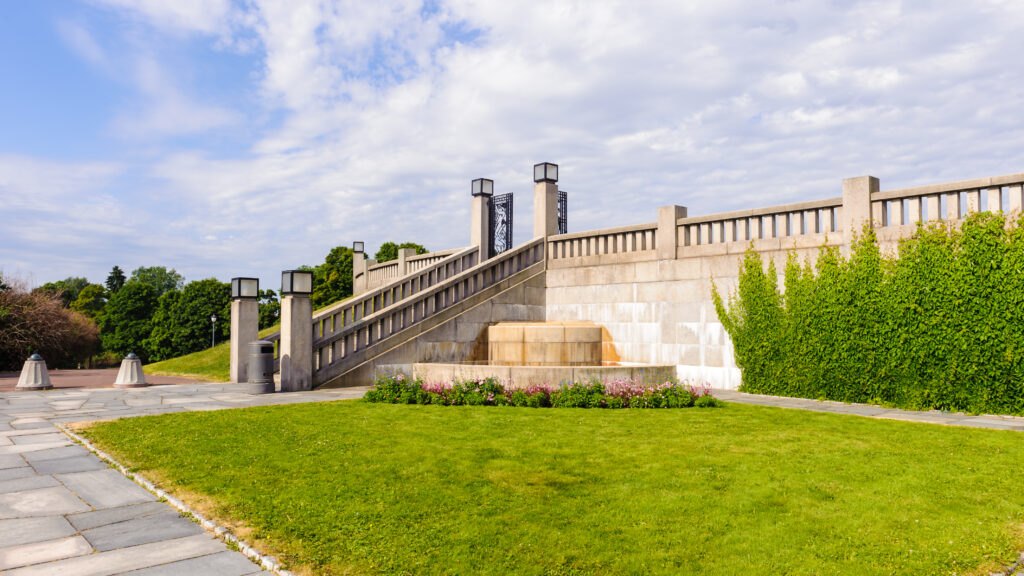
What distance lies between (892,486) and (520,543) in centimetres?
405

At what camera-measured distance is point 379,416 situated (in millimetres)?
10250

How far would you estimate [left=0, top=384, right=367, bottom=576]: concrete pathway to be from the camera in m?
4.32

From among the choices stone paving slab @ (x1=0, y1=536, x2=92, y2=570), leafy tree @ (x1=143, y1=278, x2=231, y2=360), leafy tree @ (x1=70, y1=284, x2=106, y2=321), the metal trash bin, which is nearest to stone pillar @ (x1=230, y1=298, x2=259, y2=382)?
the metal trash bin

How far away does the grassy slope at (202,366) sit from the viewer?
20.7 metres

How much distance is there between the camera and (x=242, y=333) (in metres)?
17.2

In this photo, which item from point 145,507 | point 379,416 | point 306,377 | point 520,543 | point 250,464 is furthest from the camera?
point 306,377

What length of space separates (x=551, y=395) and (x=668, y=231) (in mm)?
6555

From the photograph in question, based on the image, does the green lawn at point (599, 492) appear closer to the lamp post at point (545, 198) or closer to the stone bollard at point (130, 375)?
the stone bollard at point (130, 375)

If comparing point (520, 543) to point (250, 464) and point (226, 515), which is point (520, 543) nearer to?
point (226, 515)

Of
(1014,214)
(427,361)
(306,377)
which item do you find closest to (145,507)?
(306,377)

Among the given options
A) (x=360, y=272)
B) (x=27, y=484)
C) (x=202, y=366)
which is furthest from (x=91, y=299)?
(x=27, y=484)

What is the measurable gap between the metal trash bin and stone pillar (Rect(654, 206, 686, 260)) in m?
10.2

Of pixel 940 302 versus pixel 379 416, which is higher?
pixel 940 302

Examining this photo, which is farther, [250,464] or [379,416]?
[379,416]
